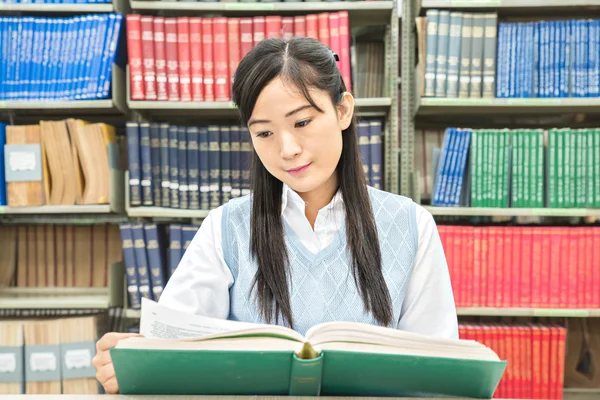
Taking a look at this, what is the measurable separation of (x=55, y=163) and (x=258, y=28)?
907mm

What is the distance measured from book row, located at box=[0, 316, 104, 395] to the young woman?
1.17m

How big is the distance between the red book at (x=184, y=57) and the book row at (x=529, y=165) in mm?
972

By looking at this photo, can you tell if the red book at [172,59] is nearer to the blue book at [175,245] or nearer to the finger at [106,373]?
the blue book at [175,245]

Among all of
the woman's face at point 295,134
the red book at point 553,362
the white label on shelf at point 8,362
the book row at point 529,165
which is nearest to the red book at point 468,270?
the book row at point 529,165

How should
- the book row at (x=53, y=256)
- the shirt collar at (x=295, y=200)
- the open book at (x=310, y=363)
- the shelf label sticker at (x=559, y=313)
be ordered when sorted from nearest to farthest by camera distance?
the open book at (x=310, y=363)
the shirt collar at (x=295, y=200)
the shelf label sticker at (x=559, y=313)
the book row at (x=53, y=256)

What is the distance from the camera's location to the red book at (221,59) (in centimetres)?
186

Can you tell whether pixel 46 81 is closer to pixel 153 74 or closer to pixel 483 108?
pixel 153 74

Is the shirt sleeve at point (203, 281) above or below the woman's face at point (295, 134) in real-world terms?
below

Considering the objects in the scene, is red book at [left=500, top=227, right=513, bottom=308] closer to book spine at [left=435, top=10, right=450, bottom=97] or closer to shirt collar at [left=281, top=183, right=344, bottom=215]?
book spine at [left=435, top=10, right=450, bottom=97]

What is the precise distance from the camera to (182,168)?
1884 millimetres

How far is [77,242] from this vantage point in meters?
2.11

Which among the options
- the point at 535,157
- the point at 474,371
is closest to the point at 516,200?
the point at 535,157

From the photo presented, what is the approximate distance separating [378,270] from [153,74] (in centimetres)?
128

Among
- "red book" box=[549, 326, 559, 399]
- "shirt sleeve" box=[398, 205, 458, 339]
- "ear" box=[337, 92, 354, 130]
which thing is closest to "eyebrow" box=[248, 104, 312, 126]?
"ear" box=[337, 92, 354, 130]
